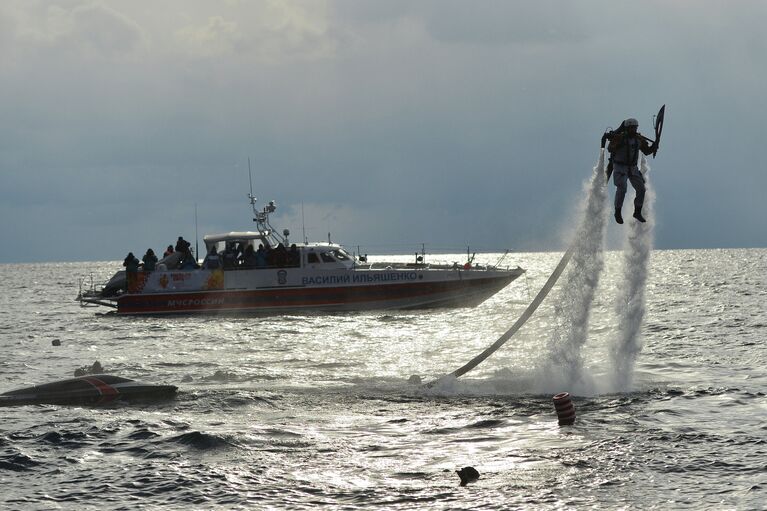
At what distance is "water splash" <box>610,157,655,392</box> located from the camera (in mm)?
21188

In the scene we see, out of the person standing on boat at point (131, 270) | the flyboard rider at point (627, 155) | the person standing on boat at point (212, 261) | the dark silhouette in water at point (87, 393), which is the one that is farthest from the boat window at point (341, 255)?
the flyboard rider at point (627, 155)

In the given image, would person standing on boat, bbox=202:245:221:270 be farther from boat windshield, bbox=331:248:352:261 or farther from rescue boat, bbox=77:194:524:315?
boat windshield, bbox=331:248:352:261

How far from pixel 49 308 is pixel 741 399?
195 ft

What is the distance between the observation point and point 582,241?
21.5 meters

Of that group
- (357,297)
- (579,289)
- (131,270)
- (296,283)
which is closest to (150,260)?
(131,270)

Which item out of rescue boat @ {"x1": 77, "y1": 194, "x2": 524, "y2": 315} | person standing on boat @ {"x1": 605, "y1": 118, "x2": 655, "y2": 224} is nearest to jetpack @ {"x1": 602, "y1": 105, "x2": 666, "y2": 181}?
person standing on boat @ {"x1": 605, "y1": 118, "x2": 655, "y2": 224}

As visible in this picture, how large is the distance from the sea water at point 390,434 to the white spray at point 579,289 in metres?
0.50

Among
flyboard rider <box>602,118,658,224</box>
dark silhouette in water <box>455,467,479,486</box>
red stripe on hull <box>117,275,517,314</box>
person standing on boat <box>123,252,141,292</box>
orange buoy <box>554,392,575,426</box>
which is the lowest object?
dark silhouette in water <box>455,467,479,486</box>

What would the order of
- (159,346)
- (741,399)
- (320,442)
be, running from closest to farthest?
(320,442) < (741,399) < (159,346)

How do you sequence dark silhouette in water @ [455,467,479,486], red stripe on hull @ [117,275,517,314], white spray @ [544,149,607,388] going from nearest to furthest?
dark silhouette in water @ [455,467,479,486]
white spray @ [544,149,607,388]
red stripe on hull @ [117,275,517,314]

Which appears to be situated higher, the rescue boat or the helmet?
the helmet

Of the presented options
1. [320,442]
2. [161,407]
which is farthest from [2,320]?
[320,442]

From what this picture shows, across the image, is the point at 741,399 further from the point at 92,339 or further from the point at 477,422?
the point at 92,339

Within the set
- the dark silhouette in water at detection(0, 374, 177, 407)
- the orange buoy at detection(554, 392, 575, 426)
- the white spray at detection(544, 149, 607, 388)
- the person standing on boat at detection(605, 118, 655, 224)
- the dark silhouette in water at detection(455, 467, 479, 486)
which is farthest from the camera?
the dark silhouette in water at detection(0, 374, 177, 407)
